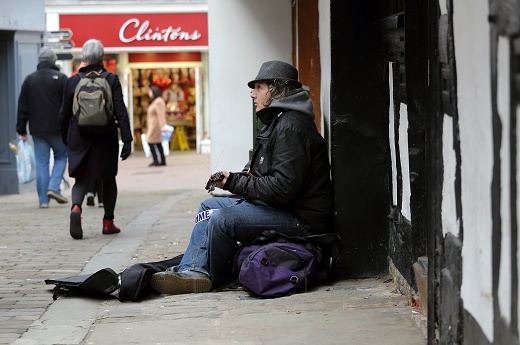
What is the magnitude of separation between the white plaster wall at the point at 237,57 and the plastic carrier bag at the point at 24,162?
5.60m

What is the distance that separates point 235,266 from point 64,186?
44.5ft

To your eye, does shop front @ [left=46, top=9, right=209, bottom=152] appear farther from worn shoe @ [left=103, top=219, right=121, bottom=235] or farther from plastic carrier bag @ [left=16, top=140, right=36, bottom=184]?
worn shoe @ [left=103, top=219, right=121, bottom=235]

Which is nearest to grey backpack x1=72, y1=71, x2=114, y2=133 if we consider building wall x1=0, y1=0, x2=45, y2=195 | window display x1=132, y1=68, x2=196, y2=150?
building wall x1=0, y1=0, x2=45, y2=195

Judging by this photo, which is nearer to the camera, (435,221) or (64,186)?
(435,221)

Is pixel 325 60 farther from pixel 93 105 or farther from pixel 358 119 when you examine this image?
pixel 93 105

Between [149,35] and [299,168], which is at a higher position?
[149,35]

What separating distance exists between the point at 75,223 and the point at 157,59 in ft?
74.8

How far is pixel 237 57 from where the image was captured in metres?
12.4

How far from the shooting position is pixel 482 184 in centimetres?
403

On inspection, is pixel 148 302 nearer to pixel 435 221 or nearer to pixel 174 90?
pixel 435 221

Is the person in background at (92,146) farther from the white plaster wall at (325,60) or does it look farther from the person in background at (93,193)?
the person in background at (93,193)

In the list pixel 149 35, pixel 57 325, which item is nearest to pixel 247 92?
pixel 57 325

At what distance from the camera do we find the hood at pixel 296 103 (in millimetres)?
7043

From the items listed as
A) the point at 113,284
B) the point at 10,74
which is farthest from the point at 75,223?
the point at 10,74
